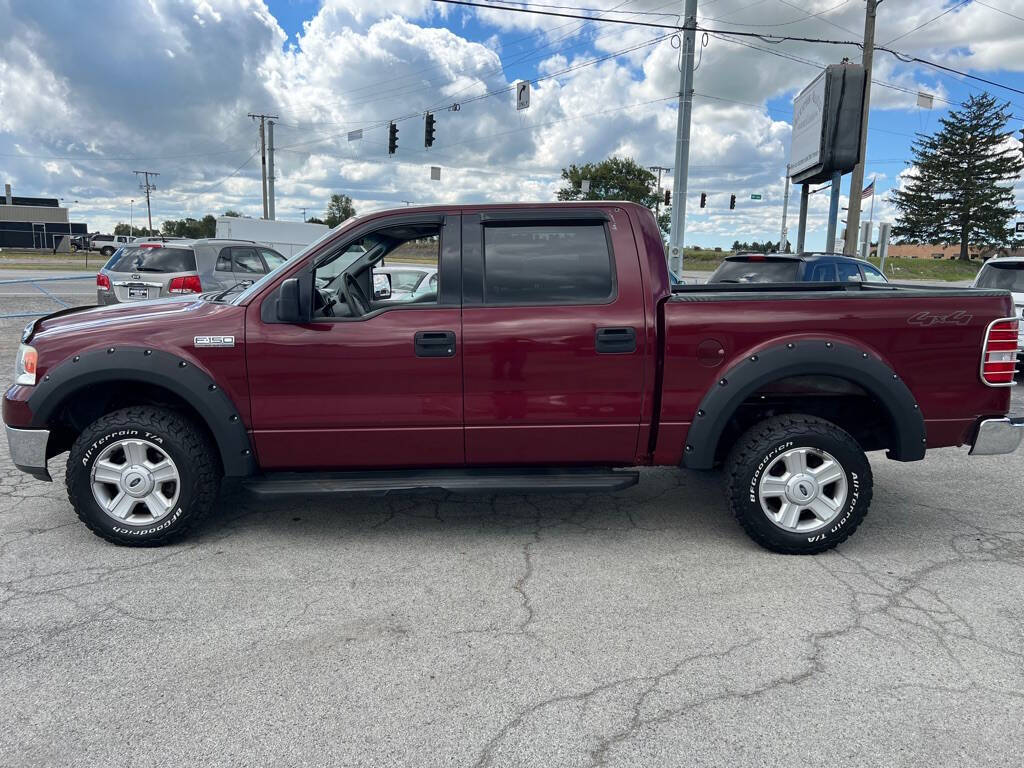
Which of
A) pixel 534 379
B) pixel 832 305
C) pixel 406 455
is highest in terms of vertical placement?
pixel 832 305

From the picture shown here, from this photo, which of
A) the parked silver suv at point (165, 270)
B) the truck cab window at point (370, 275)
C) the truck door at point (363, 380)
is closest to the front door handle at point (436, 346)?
the truck door at point (363, 380)

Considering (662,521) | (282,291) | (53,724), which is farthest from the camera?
(662,521)

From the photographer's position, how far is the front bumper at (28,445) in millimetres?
4242

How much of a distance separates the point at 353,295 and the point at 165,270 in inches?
357

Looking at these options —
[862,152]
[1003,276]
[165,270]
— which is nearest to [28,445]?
[165,270]

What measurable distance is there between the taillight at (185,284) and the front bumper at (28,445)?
27.3ft

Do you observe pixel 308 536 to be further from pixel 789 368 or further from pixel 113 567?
pixel 789 368

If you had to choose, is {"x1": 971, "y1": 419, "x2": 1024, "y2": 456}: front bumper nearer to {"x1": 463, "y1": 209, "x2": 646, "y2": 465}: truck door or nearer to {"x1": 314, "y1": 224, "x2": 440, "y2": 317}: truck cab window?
{"x1": 463, "y1": 209, "x2": 646, "y2": 465}: truck door

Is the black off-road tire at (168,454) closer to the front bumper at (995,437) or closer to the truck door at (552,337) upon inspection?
the truck door at (552,337)

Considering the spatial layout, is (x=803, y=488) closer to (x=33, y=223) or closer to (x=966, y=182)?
(x=966, y=182)

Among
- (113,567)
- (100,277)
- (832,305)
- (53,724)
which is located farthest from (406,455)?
(100,277)

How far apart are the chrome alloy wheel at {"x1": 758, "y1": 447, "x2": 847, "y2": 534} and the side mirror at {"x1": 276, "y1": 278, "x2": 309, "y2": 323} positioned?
2.66 m

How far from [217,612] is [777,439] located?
3.00 metres

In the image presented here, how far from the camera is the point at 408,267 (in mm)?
7426
